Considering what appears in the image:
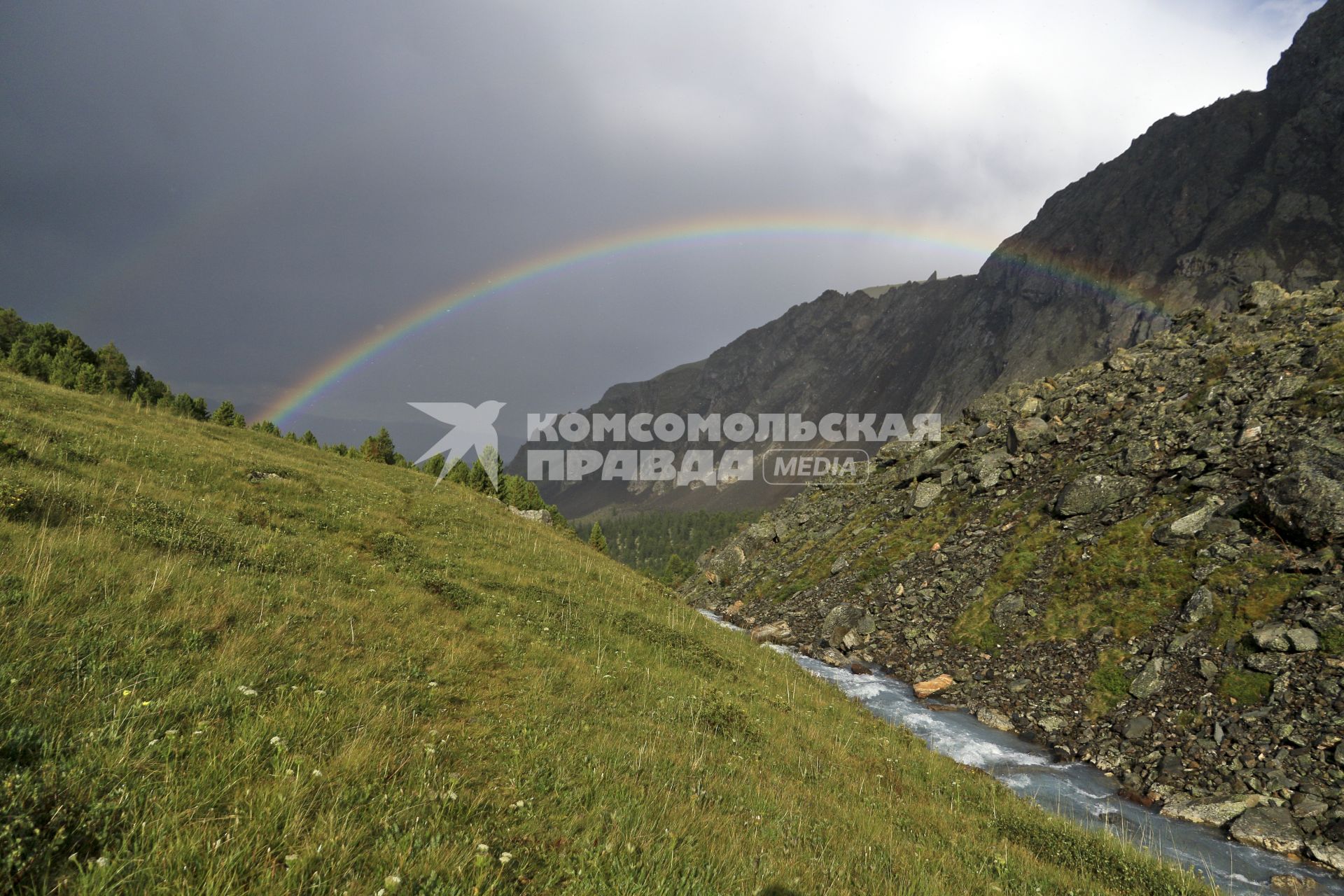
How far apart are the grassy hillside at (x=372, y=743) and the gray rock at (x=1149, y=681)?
33.6ft

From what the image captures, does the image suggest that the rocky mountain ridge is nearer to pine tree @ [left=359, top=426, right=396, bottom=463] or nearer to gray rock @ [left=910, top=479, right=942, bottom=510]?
gray rock @ [left=910, top=479, right=942, bottom=510]

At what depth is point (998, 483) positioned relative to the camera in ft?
134

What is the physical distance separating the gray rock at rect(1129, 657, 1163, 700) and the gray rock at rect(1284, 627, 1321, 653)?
3.61 metres

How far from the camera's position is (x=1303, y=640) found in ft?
56.6

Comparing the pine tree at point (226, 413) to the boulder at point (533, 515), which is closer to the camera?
the boulder at point (533, 515)

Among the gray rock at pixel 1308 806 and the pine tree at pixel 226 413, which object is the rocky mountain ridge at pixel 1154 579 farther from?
the pine tree at pixel 226 413

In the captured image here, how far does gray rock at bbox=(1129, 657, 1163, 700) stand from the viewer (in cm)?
1919

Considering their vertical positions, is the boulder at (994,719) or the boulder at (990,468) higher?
the boulder at (990,468)

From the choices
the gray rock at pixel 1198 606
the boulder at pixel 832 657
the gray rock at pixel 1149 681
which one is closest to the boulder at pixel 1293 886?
the gray rock at pixel 1149 681

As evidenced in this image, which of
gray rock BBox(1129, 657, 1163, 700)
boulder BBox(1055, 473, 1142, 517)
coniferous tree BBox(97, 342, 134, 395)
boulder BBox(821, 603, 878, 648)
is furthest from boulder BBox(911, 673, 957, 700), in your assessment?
coniferous tree BBox(97, 342, 134, 395)

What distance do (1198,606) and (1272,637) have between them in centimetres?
326

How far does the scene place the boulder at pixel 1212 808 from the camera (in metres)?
14.0

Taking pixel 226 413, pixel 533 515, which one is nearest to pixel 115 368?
pixel 226 413

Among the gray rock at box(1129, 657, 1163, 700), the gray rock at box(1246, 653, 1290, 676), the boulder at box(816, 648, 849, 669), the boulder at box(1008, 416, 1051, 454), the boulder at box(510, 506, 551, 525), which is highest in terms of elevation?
the boulder at box(1008, 416, 1051, 454)
